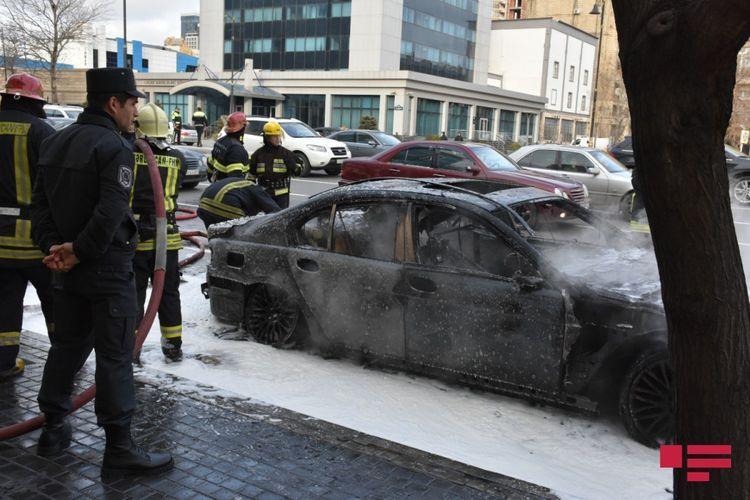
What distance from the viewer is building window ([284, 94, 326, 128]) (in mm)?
57031

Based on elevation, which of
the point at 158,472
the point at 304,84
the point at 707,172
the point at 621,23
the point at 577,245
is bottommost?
the point at 158,472

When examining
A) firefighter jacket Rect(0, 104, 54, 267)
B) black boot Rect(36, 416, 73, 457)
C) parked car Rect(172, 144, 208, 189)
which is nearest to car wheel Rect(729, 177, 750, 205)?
parked car Rect(172, 144, 208, 189)

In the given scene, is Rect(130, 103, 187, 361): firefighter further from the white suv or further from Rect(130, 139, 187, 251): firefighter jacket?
the white suv

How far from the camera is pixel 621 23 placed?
7.61 feet

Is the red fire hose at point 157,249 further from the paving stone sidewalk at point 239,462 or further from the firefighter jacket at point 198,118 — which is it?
the firefighter jacket at point 198,118

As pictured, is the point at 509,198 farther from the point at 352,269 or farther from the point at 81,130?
the point at 81,130

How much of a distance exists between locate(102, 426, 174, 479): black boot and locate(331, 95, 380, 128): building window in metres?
51.5

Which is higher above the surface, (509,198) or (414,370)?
(509,198)

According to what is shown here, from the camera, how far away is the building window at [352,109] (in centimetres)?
5441

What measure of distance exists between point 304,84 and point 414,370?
5454cm

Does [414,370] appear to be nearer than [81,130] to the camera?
No

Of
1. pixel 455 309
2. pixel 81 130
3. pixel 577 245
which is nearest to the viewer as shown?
pixel 81 130

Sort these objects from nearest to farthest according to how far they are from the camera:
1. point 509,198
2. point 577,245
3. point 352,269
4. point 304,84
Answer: point 352,269 < point 577,245 < point 509,198 < point 304,84

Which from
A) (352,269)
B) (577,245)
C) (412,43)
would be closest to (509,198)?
(577,245)
